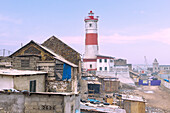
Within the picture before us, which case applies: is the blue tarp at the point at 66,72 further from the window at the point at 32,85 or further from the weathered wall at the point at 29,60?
the window at the point at 32,85

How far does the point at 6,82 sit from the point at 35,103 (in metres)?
3.56

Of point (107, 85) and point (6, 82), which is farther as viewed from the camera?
point (107, 85)

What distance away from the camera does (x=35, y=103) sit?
32.2 feet

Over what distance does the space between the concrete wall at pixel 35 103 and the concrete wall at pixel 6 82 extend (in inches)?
74.9

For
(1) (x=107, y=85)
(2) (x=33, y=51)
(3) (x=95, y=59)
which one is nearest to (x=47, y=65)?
(2) (x=33, y=51)

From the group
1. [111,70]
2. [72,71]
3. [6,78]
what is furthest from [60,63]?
[111,70]

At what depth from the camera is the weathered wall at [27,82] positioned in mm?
12391

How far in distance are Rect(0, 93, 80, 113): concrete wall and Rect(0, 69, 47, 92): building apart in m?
2.00

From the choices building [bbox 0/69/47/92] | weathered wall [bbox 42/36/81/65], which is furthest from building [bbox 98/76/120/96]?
building [bbox 0/69/47/92]

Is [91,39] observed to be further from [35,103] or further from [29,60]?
[35,103]

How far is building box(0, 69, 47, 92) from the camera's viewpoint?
39.7 ft

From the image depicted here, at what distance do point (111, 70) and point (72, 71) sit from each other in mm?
39794

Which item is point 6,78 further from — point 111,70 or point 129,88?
point 111,70

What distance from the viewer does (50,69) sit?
16.6 metres
